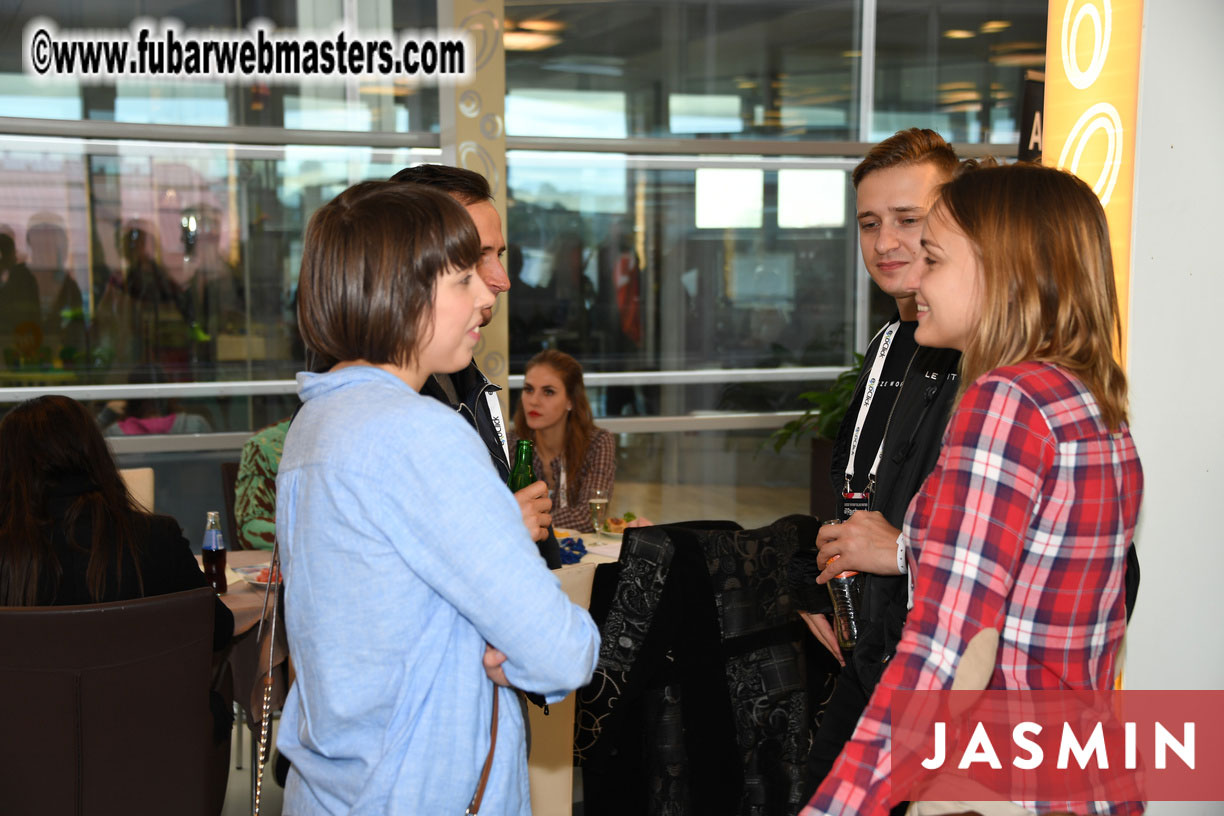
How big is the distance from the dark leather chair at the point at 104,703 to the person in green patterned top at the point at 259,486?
4.63 feet

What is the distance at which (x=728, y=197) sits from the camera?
777 centimetres

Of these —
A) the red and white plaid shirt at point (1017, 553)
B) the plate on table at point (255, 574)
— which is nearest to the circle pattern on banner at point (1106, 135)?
the red and white plaid shirt at point (1017, 553)

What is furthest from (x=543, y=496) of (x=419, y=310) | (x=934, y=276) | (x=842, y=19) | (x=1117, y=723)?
(x=842, y=19)

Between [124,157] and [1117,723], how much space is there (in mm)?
6721

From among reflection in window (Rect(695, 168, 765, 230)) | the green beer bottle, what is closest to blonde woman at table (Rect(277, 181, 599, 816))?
the green beer bottle

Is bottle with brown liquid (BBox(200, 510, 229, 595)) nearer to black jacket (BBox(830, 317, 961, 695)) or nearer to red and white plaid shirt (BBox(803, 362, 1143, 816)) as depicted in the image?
black jacket (BBox(830, 317, 961, 695))

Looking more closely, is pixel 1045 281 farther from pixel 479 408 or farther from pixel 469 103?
pixel 469 103

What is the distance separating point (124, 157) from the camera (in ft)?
21.5

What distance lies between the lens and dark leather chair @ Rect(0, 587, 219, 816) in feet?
7.74

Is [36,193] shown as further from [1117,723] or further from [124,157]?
[1117,723]

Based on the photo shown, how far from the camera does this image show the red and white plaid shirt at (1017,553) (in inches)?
46.2

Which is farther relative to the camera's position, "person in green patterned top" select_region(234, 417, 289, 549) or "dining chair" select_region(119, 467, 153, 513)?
"dining chair" select_region(119, 467, 153, 513)

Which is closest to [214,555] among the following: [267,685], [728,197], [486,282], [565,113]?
[486,282]

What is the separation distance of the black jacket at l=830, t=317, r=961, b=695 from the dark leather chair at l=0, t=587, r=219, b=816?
1.58 m
